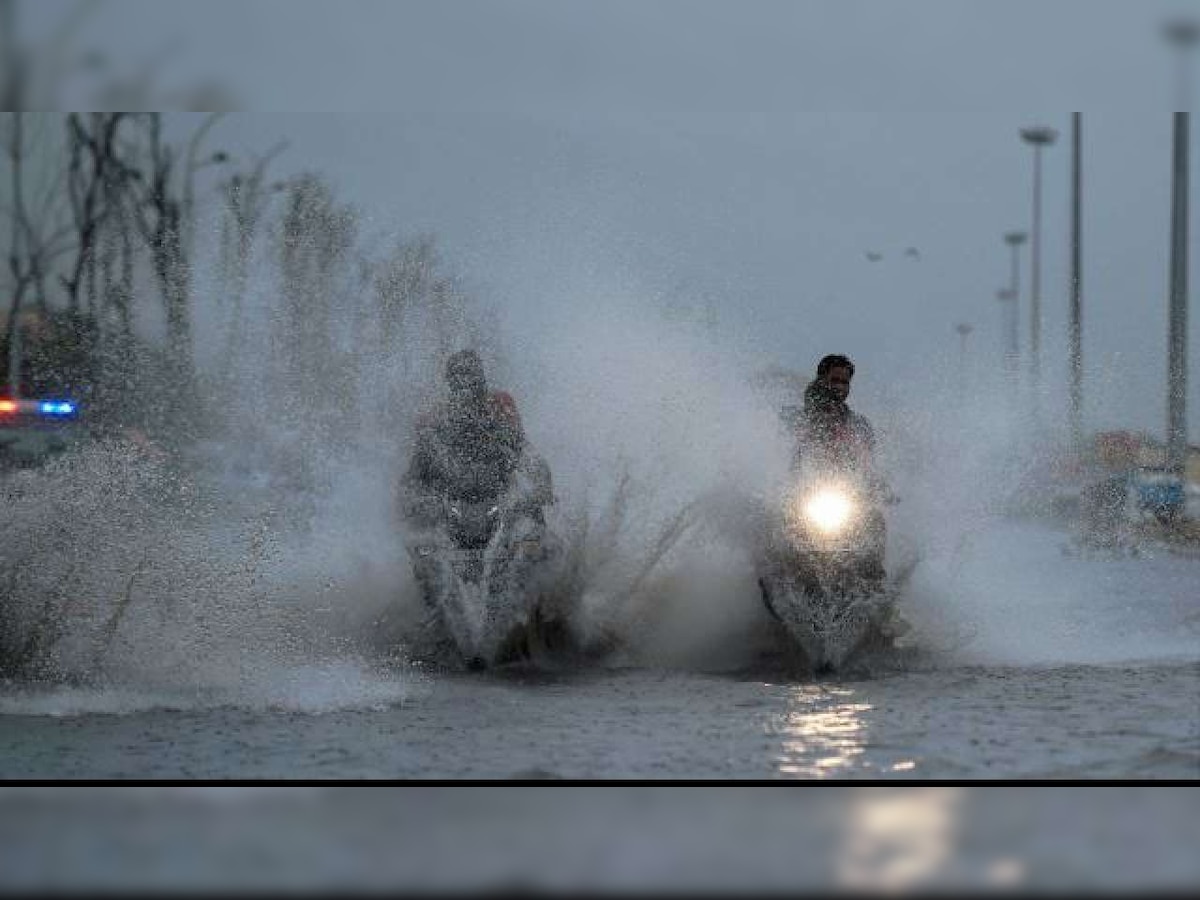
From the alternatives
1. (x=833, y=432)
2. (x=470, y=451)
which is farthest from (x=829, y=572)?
(x=470, y=451)

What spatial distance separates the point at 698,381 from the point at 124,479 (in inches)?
172

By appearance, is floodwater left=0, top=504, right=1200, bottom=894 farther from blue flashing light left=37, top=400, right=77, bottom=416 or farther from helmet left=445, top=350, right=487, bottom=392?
blue flashing light left=37, top=400, right=77, bottom=416

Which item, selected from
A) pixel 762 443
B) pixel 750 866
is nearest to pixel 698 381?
pixel 762 443

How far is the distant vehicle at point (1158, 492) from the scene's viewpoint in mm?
14969

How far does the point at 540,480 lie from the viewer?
10.9 meters

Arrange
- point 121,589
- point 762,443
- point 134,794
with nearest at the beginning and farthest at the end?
point 134,794 < point 121,589 < point 762,443

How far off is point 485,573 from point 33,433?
5466mm

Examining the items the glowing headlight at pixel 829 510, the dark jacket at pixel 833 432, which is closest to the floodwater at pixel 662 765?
the glowing headlight at pixel 829 510

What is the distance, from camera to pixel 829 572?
404 inches

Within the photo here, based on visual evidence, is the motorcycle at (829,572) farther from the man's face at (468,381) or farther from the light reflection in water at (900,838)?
the light reflection in water at (900,838)

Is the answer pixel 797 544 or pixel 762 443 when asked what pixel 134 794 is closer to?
pixel 797 544

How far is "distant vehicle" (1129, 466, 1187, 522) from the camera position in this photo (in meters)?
15.0

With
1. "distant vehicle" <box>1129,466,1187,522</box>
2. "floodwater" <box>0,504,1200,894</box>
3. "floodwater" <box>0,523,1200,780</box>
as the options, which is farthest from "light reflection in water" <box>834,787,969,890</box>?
"distant vehicle" <box>1129,466,1187,522</box>

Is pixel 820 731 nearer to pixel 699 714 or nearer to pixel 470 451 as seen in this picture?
pixel 699 714
